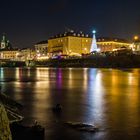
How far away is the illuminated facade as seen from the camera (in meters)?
179

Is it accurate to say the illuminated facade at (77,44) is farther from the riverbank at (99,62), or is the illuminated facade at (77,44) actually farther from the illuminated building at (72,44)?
the riverbank at (99,62)

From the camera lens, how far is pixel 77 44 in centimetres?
18038

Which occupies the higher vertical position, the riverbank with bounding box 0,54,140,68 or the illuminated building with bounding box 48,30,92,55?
the illuminated building with bounding box 48,30,92,55

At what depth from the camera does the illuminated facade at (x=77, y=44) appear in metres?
179

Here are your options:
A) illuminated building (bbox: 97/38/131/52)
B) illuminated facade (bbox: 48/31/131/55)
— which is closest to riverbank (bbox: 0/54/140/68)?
illuminated facade (bbox: 48/31/131/55)

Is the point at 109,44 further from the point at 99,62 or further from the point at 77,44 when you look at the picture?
the point at 99,62

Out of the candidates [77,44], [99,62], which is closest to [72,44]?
[77,44]

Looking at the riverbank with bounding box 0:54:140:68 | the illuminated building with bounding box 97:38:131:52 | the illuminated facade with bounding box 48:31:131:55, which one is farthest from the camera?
the illuminated building with bounding box 97:38:131:52

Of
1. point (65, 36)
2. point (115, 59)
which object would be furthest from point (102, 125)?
point (65, 36)

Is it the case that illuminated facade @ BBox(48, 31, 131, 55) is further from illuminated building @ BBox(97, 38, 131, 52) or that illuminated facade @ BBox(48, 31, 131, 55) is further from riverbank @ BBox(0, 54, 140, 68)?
riverbank @ BBox(0, 54, 140, 68)

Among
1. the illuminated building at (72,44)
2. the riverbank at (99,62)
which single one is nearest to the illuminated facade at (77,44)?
the illuminated building at (72,44)

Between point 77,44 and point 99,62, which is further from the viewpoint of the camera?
point 77,44

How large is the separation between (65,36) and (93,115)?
167m

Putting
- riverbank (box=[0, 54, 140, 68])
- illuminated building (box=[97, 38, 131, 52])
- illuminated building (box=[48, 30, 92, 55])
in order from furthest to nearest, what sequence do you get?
illuminated building (box=[97, 38, 131, 52])
illuminated building (box=[48, 30, 92, 55])
riverbank (box=[0, 54, 140, 68])
